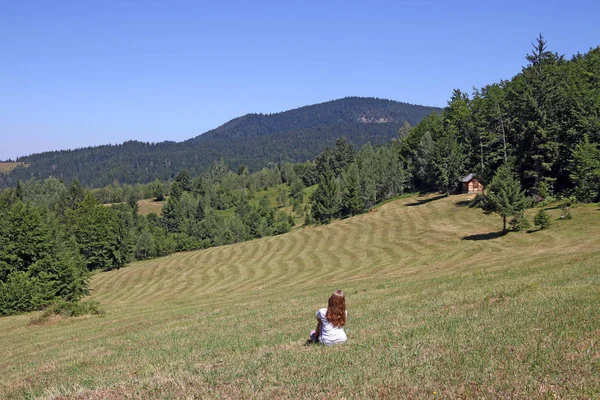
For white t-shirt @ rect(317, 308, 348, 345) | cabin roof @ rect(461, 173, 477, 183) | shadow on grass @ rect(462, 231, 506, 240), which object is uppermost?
cabin roof @ rect(461, 173, 477, 183)

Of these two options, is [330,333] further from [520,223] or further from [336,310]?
[520,223]

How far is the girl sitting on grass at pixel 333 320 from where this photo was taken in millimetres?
13109

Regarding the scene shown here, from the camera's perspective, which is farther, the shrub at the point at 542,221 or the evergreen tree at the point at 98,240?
the evergreen tree at the point at 98,240

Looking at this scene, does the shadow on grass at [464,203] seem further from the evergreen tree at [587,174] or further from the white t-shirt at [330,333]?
the white t-shirt at [330,333]

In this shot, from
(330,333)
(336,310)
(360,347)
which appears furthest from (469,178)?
(360,347)

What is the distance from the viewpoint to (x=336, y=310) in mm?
13141

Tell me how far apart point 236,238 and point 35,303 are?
95355 mm

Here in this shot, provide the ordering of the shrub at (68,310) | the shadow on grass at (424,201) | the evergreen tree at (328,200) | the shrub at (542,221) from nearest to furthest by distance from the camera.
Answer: the shrub at (68,310)
the shrub at (542,221)
the shadow on grass at (424,201)
the evergreen tree at (328,200)

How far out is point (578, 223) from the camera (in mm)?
58750

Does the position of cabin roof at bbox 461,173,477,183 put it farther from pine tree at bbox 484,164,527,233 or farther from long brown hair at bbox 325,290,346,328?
long brown hair at bbox 325,290,346,328

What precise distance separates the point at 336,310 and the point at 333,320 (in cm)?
31

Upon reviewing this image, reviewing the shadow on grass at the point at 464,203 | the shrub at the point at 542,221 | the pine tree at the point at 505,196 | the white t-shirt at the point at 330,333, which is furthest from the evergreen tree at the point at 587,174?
the white t-shirt at the point at 330,333

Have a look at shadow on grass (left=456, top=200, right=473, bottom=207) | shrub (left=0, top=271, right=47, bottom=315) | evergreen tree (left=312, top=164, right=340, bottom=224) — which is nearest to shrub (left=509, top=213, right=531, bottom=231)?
shadow on grass (left=456, top=200, right=473, bottom=207)

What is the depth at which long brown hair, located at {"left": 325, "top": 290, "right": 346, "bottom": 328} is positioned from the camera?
13062mm
